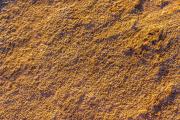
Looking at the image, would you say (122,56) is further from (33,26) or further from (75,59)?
(33,26)

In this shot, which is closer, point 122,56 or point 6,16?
point 122,56

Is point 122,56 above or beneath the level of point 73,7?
beneath

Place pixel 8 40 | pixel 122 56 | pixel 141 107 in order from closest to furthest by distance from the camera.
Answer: pixel 141 107 < pixel 122 56 < pixel 8 40

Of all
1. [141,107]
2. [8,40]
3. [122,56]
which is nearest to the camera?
[141,107]

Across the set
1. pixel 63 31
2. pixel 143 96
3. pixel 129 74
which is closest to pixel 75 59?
pixel 63 31

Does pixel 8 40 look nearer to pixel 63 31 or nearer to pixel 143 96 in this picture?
pixel 63 31

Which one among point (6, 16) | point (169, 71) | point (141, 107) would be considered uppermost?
point (6, 16)
